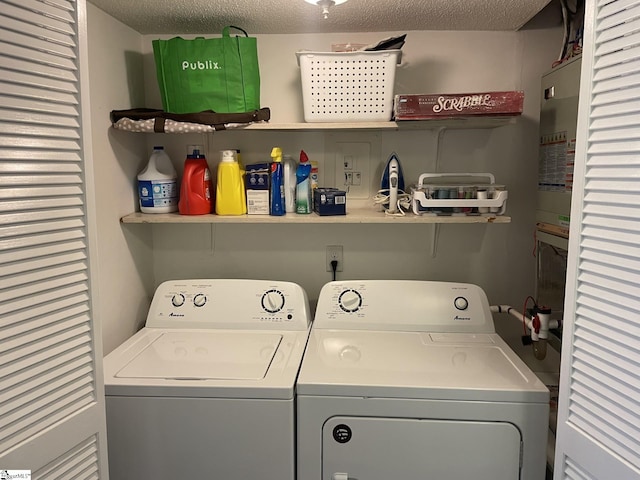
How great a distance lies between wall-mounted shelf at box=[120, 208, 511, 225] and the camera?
1.96m

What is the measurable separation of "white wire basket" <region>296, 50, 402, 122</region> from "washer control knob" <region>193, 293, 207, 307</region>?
35.1 inches

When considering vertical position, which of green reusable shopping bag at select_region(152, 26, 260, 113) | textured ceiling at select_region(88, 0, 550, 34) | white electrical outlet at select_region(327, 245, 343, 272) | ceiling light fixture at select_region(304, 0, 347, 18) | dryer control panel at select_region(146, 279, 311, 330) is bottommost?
dryer control panel at select_region(146, 279, 311, 330)

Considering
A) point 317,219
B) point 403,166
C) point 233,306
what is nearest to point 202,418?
point 233,306

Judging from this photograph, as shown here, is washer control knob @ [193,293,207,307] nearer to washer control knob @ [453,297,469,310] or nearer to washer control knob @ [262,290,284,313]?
washer control knob @ [262,290,284,313]

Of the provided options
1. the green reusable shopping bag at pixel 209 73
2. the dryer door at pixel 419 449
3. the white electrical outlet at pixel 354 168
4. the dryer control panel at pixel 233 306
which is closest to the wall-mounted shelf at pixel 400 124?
the green reusable shopping bag at pixel 209 73

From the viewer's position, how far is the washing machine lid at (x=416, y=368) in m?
1.56

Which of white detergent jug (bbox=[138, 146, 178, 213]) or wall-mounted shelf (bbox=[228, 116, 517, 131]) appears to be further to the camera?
white detergent jug (bbox=[138, 146, 178, 213])

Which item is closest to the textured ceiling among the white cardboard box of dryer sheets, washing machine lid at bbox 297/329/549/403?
the white cardboard box of dryer sheets

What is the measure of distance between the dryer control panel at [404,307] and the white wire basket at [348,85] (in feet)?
2.34

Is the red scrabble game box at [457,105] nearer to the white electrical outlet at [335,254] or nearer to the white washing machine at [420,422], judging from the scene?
the white electrical outlet at [335,254]

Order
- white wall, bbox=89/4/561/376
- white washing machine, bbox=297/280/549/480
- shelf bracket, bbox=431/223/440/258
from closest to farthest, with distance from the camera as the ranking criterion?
white washing machine, bbox=297/280/549/480
white wall, bbox=89/4/561/376
shelf bracket, bbox=431/223/440/258

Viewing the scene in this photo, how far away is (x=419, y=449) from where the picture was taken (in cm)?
157

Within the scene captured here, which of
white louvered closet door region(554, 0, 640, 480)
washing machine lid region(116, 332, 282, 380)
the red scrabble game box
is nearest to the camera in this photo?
white louvered closet door region(554, 0, 640, 480)

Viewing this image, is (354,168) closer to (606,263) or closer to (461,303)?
(461,303)
